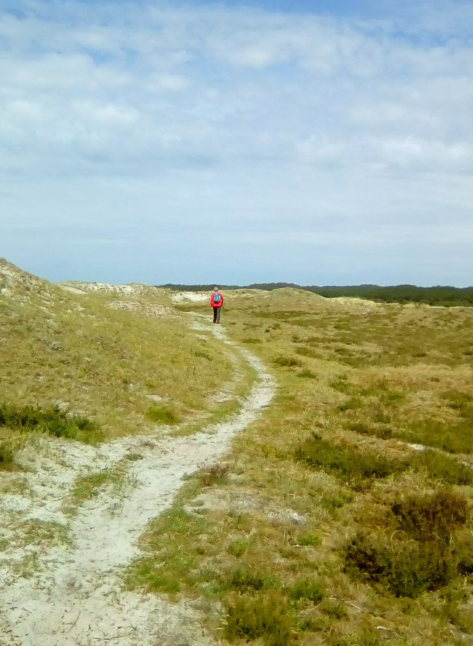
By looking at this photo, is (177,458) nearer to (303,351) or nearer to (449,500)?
(449,500)

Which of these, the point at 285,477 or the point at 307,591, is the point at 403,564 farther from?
the point at 285,477

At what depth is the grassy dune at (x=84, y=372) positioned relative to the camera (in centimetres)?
1536

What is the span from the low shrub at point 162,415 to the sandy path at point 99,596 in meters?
5.01

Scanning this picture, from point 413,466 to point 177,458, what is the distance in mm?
6628

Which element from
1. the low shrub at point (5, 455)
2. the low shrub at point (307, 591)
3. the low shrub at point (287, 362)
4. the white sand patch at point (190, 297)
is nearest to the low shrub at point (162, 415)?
the low shrub at point (5, 455)

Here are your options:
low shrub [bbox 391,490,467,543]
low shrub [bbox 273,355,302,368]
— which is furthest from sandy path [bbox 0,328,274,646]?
low shrub [bbox 273,355,302,368]

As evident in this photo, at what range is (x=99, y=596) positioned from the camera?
804 centimetres

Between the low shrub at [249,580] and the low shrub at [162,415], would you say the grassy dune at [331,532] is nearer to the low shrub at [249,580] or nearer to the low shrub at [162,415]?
the low shrub at [249,580]

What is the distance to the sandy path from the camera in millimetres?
7145

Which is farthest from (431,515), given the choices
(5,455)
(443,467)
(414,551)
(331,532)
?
(5,455)

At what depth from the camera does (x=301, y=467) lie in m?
14.5

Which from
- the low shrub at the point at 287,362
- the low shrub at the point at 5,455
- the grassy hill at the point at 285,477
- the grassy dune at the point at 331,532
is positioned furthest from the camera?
the low shrub at the point at 287,362

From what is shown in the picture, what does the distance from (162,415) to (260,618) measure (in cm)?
1118

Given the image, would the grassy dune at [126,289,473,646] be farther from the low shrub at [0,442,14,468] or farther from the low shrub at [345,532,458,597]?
the low shrub at [0,442,14,468]
